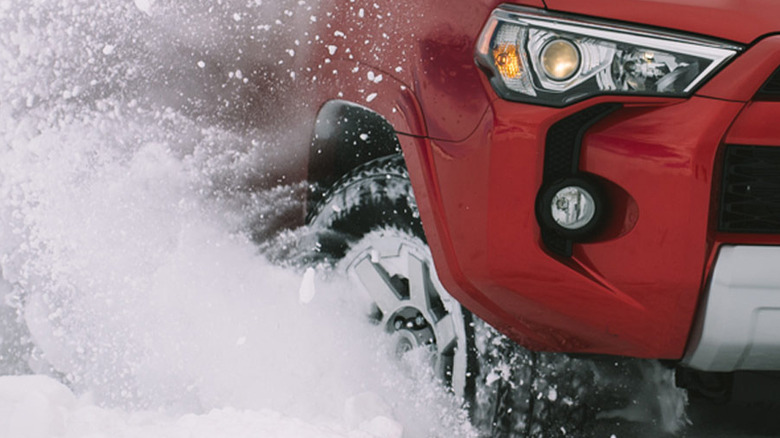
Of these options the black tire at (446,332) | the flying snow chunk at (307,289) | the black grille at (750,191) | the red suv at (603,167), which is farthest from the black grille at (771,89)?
the flying snow chunk at (307,289)

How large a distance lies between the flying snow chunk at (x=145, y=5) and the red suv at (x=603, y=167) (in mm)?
1239

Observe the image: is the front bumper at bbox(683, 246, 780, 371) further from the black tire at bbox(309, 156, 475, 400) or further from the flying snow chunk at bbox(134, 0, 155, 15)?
the flying snow chunk at bbox(134, 0, 155, 15)

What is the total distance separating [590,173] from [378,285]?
83 centimetres

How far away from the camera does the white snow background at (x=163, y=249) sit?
2670 mm

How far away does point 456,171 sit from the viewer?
221cm

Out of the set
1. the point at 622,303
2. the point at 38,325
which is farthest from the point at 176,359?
the point at 622,303

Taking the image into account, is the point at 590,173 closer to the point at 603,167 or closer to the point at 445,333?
the point at 603,167

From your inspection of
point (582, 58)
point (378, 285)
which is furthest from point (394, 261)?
point (582, 58)

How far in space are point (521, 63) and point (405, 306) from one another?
2.73 feet

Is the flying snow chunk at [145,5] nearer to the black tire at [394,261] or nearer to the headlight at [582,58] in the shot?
the black tire at [394,261]

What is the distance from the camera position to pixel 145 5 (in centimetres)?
327

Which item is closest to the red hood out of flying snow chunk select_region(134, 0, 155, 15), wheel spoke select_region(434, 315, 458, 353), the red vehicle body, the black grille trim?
the red vehicle body

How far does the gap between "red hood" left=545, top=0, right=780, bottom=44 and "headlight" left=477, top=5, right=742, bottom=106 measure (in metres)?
0.02

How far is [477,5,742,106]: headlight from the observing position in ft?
6.63
